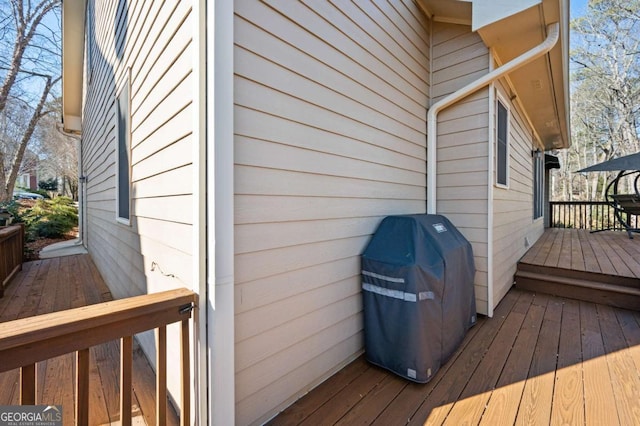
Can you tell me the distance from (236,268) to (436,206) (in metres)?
2.63

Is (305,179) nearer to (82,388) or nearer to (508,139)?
(82,388)

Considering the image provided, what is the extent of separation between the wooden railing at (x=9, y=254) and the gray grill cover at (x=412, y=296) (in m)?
4.54

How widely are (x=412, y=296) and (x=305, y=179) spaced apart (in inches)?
42.0

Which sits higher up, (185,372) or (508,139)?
(508,139)

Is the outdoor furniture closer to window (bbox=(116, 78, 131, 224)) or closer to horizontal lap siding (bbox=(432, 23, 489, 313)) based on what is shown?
horizontal lap siding (bbox=(432, 23, 489, 313))

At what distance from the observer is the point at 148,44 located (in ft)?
7.16

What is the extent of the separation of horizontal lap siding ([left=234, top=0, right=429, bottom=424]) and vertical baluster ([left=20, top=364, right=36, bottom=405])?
760mm

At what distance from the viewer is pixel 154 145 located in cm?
211

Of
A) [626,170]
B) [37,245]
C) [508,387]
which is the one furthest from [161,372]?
[37,245]

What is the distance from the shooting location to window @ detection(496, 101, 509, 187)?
3.41 m

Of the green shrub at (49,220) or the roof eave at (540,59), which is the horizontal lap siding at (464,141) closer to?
the roof eave at (540,59)

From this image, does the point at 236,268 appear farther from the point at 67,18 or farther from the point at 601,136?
the point at 601,136

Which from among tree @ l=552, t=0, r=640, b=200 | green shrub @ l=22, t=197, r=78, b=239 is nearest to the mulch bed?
green shrub @ l=22, t=197, r=78, b=239

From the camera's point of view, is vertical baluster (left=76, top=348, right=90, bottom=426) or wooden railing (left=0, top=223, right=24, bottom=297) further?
wooden railing (left=0, top=223, right=24, bottom=297)
